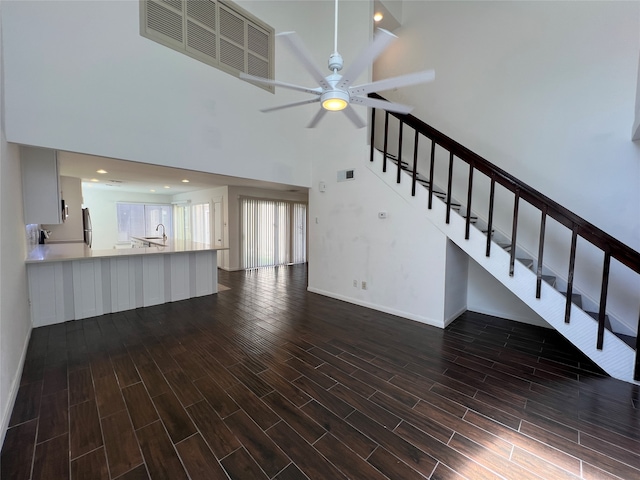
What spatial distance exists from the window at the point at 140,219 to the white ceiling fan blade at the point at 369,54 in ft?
32.6

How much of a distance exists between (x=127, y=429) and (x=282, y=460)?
107cm

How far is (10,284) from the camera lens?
224 centimetres

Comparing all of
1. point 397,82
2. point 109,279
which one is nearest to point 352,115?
point 397,82

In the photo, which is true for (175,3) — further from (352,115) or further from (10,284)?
(10,284)

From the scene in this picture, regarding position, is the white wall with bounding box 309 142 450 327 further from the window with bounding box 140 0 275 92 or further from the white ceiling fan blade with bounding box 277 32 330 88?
the white ceiling fan blade with bounding box 277 32 330 88

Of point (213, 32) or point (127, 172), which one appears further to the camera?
point (127, 172)

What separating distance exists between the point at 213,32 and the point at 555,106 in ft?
15.6

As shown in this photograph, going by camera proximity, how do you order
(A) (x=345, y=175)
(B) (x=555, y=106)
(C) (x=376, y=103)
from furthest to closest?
(A) (x=345, y=175) < (B) (x=555, y=106) < (C) (x=376, y=103)

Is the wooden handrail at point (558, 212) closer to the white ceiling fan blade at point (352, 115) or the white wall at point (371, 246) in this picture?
the white wall at point (371, 246)

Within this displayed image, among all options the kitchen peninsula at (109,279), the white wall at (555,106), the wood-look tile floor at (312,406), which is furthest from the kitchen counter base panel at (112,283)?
the white wall at (555,106)

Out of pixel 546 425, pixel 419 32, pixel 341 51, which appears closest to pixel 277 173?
pixel 341 51

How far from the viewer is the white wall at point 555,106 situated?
3109mm

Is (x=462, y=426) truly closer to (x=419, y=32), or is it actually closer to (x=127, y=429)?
(x=127, y=429)

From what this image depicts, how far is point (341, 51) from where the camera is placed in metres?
4.48
